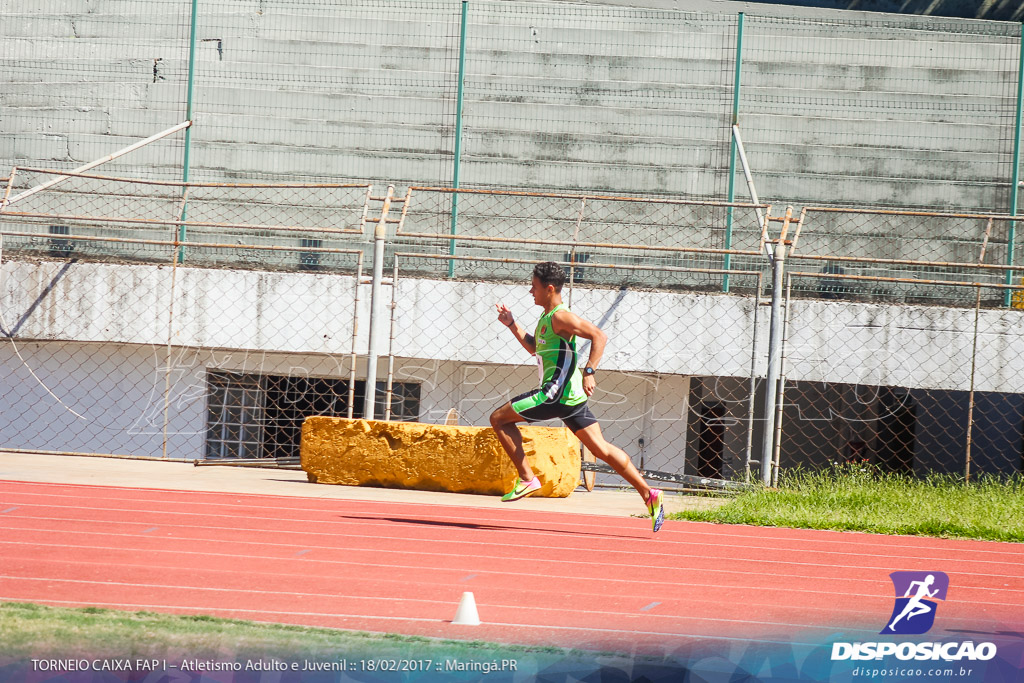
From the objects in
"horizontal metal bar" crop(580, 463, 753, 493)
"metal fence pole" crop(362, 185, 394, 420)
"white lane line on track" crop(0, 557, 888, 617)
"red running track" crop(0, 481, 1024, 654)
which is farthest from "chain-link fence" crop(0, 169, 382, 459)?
"white lane line on track" crop(0, 557, 888, 617)

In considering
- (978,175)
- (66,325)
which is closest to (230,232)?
(66,325)

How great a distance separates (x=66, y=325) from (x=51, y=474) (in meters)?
3.42

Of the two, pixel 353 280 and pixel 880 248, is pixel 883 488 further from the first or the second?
pixel 353 280

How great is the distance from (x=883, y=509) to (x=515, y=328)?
348cm

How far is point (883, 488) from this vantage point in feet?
30.8

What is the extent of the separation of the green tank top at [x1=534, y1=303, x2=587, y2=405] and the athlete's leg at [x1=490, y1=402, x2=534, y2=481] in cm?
33

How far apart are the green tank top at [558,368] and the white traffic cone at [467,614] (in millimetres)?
2999

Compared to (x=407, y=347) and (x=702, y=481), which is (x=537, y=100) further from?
(x=702, y=481)

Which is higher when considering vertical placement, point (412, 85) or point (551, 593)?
point (412, 85)

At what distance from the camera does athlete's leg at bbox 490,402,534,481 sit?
7.46m

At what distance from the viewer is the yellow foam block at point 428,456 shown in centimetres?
940

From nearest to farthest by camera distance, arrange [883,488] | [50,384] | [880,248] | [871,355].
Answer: [883,488], [871,355], [50,384], [880,248]

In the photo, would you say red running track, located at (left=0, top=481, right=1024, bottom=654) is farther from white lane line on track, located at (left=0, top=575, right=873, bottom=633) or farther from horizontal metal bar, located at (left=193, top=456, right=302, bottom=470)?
horizontal metal bar, located at (left=193, top=456, right=302, bottom=470)

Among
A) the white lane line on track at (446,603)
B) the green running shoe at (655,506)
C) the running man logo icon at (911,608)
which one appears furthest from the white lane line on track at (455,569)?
the green running shoe at (655,506)
